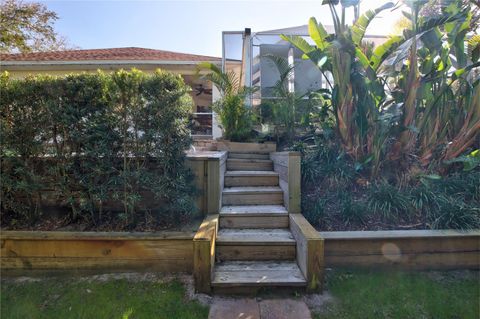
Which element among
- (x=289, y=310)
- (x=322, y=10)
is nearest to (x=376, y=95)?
(x=322, y=10)

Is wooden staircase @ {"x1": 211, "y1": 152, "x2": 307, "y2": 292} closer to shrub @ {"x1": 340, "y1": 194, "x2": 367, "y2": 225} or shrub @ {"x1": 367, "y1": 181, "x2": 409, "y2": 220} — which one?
shrub @ {"x1": 340, "y1": 194, "x2": 367, "y2": 225}

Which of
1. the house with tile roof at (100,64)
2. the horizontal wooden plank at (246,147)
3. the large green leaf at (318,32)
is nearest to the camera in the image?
the large green leaf at (318,32)

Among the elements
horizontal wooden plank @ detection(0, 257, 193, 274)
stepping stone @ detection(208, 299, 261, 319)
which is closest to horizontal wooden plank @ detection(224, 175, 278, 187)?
horizontal wooden plank @ detection(0, 257, 193, 274)

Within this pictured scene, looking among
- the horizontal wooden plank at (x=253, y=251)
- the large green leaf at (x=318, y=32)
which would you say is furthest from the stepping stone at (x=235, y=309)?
the large green leaf at (x=318, y=32)

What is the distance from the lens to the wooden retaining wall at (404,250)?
2.55 m

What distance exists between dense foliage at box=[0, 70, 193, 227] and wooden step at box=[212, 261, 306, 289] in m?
0.79

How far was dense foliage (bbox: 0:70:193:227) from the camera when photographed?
8.61 feet

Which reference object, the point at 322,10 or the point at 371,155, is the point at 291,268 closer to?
the point at 371,155

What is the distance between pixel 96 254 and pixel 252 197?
1.87m

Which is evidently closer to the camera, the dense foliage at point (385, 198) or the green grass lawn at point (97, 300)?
the green grass lawn at point (97, 300)

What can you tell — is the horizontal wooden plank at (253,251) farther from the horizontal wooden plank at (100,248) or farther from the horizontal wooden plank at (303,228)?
the horizontal wooden plank at (100,248)

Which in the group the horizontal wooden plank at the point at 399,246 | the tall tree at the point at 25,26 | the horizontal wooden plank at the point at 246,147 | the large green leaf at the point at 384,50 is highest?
the tall tree at the point at 25,26

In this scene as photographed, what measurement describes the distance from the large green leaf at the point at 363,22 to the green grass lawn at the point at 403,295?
115 inches

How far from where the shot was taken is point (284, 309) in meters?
2.08
